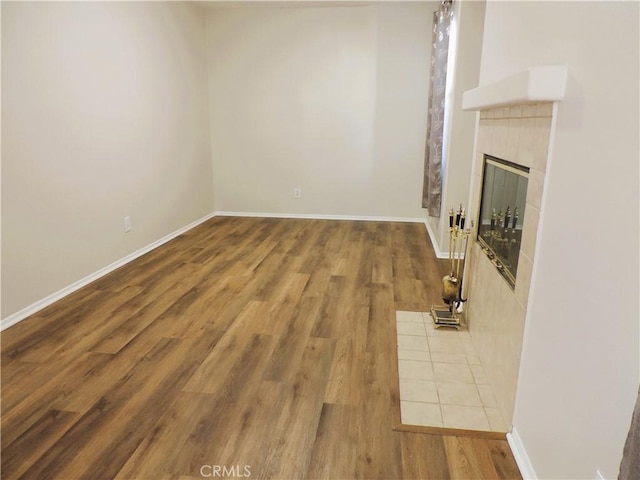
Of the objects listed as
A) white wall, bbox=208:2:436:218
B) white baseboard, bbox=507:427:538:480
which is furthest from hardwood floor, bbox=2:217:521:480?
white wall, bbox=208:2:436:218

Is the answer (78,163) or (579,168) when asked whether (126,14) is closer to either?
(78,163)

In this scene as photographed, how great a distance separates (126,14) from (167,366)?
120 inches

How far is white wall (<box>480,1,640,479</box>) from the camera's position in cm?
97

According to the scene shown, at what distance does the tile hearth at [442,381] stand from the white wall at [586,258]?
0.26 meters

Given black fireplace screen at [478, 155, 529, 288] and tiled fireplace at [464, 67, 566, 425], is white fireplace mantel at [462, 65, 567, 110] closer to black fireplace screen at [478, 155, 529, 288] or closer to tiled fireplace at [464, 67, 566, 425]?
tiled fireplace at [464, 67, 566, 425]

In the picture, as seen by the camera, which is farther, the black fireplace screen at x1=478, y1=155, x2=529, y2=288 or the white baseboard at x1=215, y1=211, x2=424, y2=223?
the white baseboard at x1=215, y1=211, x2=424, y2=223

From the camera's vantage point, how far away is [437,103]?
4.19m

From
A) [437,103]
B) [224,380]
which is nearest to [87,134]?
[224,380]

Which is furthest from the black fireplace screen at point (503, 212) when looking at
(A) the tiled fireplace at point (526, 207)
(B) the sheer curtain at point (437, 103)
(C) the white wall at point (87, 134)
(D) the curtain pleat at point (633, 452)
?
(C) the white wall at point (87, 134)

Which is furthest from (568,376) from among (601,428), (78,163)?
(78,163)

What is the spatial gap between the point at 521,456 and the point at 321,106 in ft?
14.5

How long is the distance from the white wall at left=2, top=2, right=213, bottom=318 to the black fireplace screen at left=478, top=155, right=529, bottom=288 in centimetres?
279

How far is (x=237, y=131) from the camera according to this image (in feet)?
18.0

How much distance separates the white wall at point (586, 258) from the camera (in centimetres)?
97
